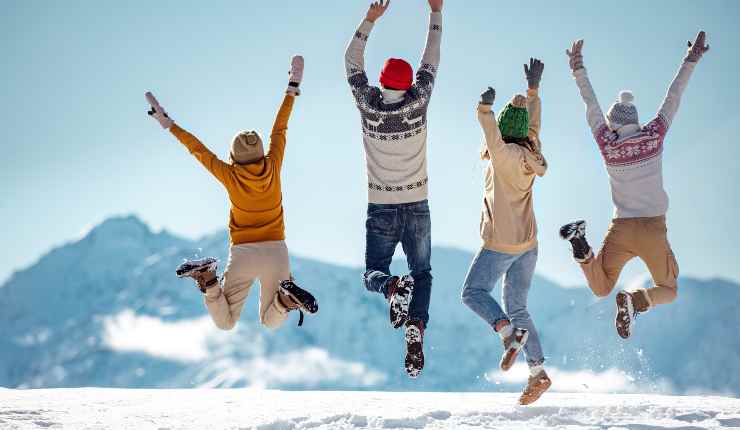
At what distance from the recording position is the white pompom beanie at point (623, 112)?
816 cm

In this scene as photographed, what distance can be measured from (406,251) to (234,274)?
189 centimetres

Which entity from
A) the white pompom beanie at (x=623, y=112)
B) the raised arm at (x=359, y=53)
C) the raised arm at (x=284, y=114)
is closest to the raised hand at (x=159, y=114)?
the raised arm at (x=284, y=114)

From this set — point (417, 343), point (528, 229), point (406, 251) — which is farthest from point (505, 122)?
point (417, 343)

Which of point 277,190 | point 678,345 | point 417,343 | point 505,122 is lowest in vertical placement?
point 417,343

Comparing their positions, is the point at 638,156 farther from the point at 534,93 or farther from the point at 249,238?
the point at 249,238

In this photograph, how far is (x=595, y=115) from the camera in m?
8.23

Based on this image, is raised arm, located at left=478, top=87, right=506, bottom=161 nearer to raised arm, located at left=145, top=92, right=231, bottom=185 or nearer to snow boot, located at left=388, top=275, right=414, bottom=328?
snow boot, located at left=388, top=275, right=414, bottom=328

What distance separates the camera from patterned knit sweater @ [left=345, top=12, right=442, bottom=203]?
25.1 ft

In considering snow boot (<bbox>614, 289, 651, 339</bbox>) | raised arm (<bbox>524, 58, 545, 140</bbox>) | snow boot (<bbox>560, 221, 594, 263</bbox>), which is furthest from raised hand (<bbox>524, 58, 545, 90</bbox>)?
snow boot (<bbox>614, 289, 651, 339</bbox>)

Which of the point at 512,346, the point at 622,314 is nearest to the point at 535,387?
the point at 512,346

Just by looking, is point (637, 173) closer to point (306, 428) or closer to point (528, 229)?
point (528, 229)

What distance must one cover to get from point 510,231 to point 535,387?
167cm

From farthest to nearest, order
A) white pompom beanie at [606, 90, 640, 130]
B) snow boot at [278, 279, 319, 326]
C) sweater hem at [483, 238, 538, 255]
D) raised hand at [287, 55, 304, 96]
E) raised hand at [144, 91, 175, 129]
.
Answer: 1. raised hand at [287, 55, 304, 96]
2. white pompom beanie at [606, 90, 640, 130]
3. raised hand at [144, 91, 175, 129]
4. sweater hem at [483, 238, 538, 255]
5. snow boot at [278, 279, 319, 326]

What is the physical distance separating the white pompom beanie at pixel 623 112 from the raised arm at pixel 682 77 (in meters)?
0.29
